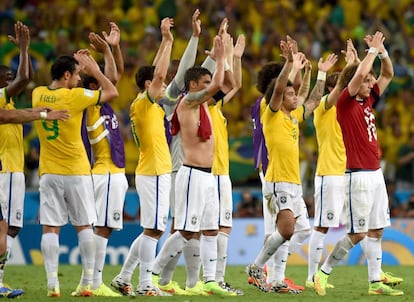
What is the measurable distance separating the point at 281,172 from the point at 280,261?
3.82ft

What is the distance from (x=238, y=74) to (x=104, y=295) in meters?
3.75

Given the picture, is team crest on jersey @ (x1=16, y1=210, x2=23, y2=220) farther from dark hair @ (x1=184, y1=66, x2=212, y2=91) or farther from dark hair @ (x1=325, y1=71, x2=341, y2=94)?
dark hair @ (x1=325, y1=71, x2=341, y2=94)

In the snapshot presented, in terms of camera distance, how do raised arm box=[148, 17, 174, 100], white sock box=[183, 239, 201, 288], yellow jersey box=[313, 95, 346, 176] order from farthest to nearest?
1. yellow jersey box=[313, 95, 346, 176]
2. white sock box=[183, 239, 201, 288]
3. raised arm box=[148, 17, 174, 100]

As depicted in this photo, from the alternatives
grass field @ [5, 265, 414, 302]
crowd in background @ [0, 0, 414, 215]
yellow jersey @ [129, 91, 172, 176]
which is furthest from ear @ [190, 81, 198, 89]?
crowd in background @ [0, 0, 414, 215]

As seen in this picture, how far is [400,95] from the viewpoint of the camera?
24.9 meters

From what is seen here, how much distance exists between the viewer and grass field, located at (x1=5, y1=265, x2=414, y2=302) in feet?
47.0

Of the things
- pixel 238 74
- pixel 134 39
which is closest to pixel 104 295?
pixel 238 74

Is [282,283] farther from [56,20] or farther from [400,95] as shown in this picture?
[56,20]

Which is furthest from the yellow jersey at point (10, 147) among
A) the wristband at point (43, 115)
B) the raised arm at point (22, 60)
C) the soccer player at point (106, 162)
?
the wristband at point (43, 115)

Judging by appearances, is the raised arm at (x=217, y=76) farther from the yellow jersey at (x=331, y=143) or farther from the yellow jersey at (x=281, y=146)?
the yellow jersey at (x=331, y=143)

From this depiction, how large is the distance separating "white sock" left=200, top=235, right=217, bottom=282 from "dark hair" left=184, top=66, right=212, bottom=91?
6.35 ft

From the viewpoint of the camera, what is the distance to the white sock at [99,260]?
14.9 m

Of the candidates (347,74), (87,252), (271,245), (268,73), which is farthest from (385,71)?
(87,252)

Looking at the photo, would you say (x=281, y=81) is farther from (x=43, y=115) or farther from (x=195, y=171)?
(x=43, y=115)
